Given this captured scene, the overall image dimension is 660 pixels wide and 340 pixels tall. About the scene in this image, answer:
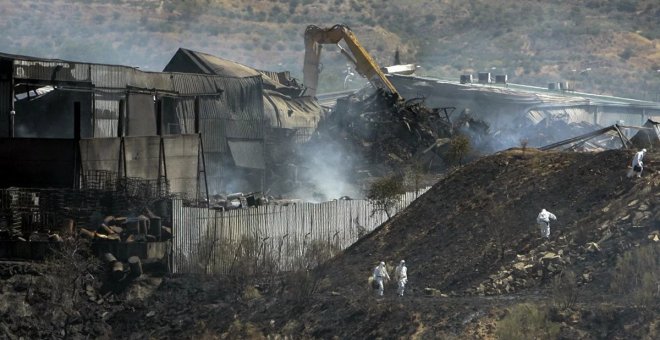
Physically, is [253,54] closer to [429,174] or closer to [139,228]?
[429,174]

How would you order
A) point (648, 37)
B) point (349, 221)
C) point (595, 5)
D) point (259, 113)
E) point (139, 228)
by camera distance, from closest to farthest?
point (139, 228), point (349, 221), point (259, 113), point (648, 37), point (595, 5)

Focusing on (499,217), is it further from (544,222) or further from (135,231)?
(135,231)

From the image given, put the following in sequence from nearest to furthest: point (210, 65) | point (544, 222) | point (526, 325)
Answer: point (526, 325)
point (544, 222)
point (210, 65)

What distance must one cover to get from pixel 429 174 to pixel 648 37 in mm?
70292

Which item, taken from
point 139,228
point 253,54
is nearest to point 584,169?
point 139,228

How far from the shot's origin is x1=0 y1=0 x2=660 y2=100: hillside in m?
103

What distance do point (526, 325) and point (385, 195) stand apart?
42.9ft

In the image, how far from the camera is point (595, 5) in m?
120

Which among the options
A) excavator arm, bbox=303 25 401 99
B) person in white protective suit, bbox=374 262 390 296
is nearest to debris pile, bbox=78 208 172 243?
person in white protective suit, bbox=374 262 390 296

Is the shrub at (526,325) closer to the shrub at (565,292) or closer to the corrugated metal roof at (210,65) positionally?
the shrub at (565,292)

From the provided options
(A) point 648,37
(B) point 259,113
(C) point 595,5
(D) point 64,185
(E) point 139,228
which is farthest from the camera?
(C) point 595,5

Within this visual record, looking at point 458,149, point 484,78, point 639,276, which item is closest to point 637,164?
point 639,276

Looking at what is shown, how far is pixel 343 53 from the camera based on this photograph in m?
56.8

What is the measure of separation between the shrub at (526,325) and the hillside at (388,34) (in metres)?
73.5
